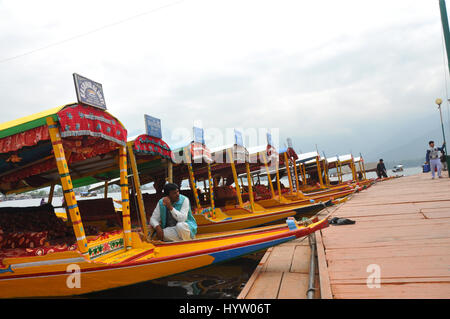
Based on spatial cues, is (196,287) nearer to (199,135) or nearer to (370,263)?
(370,263)

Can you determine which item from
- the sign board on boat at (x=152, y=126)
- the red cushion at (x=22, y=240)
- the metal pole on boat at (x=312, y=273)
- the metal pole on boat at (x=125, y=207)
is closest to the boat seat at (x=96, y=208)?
the red cushion at (x=22, y=240)

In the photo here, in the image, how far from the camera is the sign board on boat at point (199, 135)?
7871 mm

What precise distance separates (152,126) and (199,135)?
81.9 inches

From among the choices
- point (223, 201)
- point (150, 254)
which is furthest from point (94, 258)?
point (223, 201)

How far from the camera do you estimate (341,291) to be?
8.87ft

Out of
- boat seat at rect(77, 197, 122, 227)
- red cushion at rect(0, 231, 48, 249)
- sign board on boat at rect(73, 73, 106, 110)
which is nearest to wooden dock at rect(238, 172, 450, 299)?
sign board on boat at rect(73, 73, 106, 110)

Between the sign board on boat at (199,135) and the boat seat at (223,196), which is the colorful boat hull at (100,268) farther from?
the boat seat at (223,196)

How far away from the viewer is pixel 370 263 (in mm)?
3301

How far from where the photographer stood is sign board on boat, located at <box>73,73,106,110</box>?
4.10m

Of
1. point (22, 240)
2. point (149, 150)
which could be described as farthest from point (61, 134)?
point (22, 240)

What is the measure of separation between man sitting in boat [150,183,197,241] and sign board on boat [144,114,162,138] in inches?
53.6

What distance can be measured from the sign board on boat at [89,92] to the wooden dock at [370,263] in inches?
133

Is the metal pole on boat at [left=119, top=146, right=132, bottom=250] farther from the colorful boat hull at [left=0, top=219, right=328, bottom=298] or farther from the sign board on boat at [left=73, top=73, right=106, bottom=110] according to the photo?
the sign board on boat at [left=73, top=73, right=106, bottom=110]
